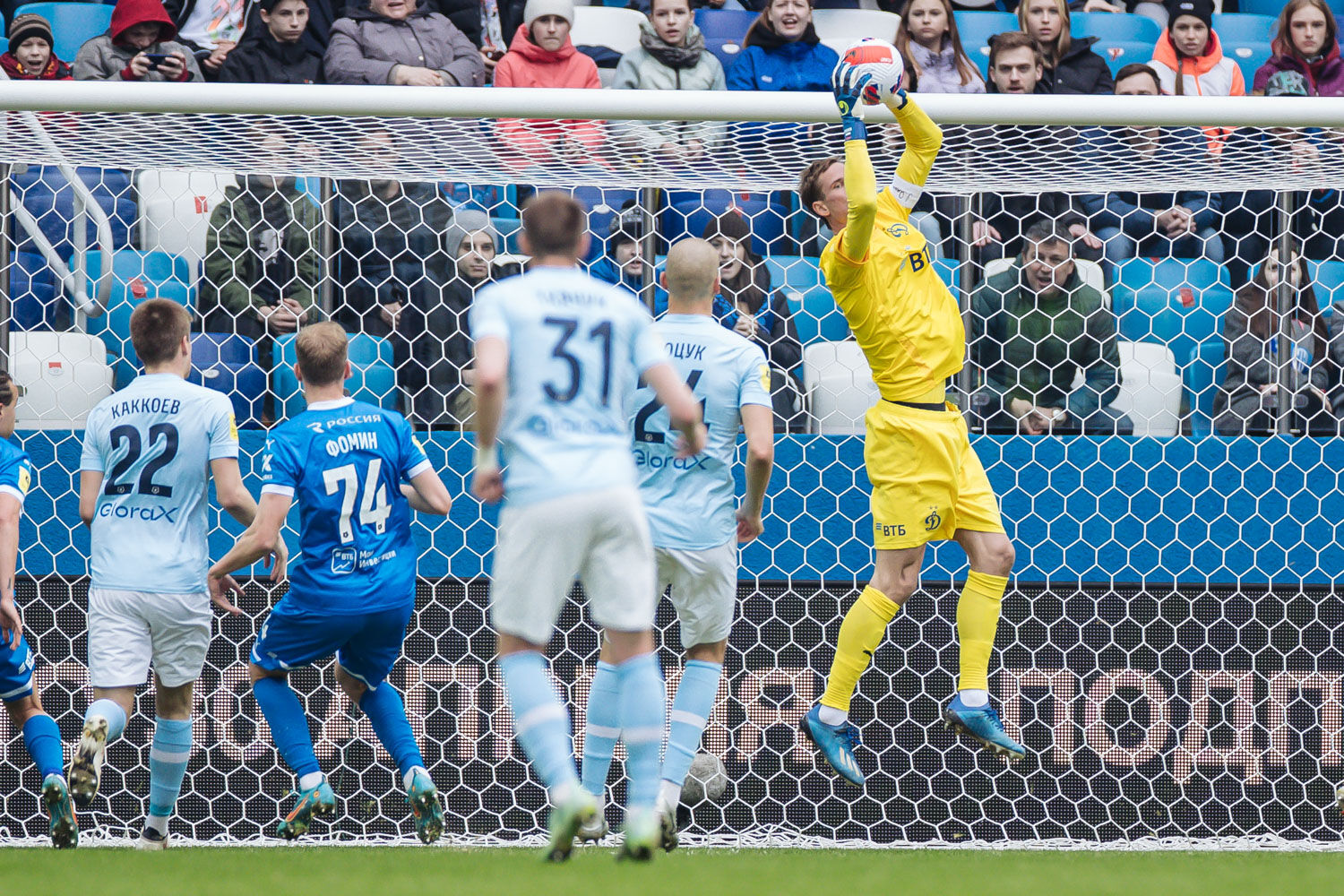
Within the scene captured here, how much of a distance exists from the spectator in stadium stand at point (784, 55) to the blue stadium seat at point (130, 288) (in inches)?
111

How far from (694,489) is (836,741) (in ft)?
3.16

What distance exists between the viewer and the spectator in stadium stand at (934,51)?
7008 mm

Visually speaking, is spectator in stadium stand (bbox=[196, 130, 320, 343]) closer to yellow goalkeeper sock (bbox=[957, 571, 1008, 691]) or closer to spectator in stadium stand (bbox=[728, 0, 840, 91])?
spectator in stadium stand (bbox=[728, 0, 840, 91])

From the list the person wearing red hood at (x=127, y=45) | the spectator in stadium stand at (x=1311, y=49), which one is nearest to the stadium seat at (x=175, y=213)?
the person wearing red hood at (x=127, y=45)

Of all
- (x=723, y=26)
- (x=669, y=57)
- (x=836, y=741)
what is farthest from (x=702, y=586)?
(x=723, y=26)

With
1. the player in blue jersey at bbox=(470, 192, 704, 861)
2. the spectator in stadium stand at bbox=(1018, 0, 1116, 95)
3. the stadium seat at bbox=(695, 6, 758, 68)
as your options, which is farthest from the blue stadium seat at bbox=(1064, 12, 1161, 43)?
the player in blue jersey at bbox=(470, 192, 704, 861)

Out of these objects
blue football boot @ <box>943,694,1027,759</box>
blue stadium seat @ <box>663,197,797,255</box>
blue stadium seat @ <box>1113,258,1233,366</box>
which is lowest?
blue football boot @ <box>943,694,1027,759</box>

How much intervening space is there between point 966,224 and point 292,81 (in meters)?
3.29

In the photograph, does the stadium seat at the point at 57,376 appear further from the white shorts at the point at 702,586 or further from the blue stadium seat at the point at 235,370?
the white shorts at the point at 702,586

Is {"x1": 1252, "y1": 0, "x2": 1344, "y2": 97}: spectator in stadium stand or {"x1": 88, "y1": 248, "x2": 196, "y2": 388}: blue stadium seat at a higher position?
{"x1": 1252, "y1": 0, "x2": 1344, "y2": 97}: spectator in stadium stand

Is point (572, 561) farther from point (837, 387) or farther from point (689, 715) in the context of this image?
point (837, 387)

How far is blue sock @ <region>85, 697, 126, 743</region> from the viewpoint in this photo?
433 centimetres

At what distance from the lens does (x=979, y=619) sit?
4578 millimetres

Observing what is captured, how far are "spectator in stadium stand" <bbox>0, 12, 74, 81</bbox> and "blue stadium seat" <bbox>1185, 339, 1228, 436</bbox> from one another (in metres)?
4.95
